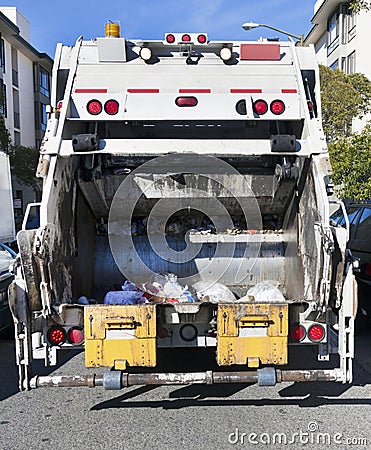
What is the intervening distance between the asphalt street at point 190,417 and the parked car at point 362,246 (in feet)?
3.47

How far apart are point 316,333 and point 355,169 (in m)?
8.18

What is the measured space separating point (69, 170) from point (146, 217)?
4.04 feet

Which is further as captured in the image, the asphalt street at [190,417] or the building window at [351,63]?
the building window at [351,63]

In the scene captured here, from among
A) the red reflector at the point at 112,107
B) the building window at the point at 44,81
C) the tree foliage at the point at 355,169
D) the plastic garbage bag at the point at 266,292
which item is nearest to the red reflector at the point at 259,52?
the red reflector at the point at 112,107

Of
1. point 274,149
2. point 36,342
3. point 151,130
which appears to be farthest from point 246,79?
point 36,342

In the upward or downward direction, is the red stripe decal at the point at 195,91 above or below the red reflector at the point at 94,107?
above

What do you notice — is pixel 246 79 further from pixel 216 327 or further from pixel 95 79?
pixel 216 327

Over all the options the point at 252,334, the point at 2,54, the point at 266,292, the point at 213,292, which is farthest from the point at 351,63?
the point at 252,334

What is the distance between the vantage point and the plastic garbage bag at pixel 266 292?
446 cm

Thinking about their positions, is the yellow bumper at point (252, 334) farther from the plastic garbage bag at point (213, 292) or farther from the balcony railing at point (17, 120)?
the balcony railing at point (17, 120)

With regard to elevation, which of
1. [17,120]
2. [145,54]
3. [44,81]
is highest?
[44,81]

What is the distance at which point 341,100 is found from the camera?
58.0 ft

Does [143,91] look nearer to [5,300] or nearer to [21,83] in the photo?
[5,300]

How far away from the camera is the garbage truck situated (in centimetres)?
352
